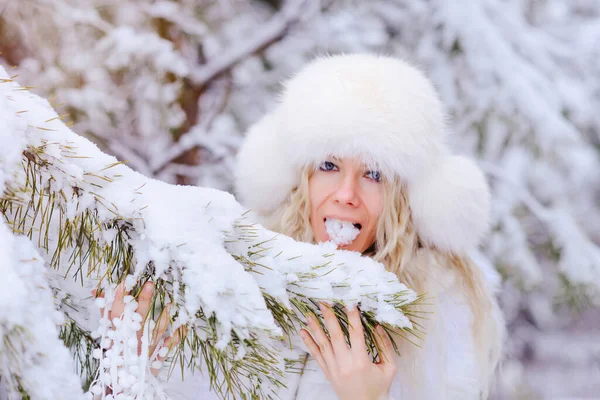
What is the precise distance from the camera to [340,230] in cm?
125

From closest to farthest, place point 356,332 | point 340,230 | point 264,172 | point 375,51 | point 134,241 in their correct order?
point 134,241, point 356,332, point 340,230, point 264,172, point 375,51

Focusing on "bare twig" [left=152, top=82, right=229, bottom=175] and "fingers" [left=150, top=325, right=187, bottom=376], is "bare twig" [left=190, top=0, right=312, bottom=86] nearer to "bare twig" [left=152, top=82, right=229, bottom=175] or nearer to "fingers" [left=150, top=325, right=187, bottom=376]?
"bare twig" [left=152, top=82, right=229, bottom=175]

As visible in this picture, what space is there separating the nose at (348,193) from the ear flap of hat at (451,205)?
0.15 metres

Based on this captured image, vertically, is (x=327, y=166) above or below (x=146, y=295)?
above

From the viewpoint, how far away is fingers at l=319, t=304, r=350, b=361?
902 millimetres

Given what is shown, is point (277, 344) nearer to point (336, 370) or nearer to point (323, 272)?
point (336, 370)

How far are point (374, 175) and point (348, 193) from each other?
98 millimetres

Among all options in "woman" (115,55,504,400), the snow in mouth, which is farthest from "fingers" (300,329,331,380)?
the snow in mouth

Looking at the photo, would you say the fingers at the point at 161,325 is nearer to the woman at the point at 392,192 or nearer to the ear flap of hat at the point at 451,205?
the woman at the point at 392,192

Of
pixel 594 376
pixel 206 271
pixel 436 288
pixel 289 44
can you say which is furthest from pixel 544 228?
pixel 206 271

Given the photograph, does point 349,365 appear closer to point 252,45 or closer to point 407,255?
point 407,255

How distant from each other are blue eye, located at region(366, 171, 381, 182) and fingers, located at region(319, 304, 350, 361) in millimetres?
438

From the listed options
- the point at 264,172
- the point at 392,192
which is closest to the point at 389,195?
the point at 392,192

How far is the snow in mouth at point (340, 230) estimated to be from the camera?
49.4 inches
